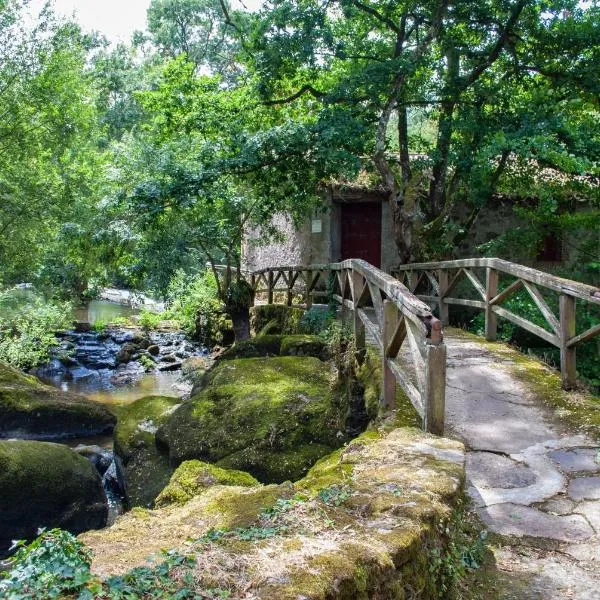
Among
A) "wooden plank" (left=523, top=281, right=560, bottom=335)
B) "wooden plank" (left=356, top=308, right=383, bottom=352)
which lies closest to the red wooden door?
"wooden plank" (left=356, top=308, right=383, bottom=352)

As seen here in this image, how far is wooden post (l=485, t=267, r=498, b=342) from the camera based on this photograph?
26.6 feet

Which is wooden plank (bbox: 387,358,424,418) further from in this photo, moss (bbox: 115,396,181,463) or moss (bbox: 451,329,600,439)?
moss (bbox: 115,396,181,463)

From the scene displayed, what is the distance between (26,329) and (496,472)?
1435cm

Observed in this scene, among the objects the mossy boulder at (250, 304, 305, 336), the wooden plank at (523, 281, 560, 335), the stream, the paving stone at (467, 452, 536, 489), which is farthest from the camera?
the stream

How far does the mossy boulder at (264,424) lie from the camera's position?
609 centimetres

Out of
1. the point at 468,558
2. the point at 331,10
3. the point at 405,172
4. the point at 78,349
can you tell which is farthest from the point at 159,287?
the point at 468,558

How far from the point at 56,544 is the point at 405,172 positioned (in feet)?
36.8

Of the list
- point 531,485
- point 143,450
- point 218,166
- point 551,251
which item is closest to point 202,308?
point 218,166

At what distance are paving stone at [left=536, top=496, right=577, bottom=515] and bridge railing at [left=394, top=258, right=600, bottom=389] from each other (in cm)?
200

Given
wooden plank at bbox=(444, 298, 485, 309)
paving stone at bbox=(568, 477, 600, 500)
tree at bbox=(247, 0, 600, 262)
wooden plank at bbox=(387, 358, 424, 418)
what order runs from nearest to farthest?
paving stone at bbox=(568, 477, 600, 500)
wooden plank at bbox=(387, 358, 424, 418)
wooden plank at bbox=(444, 298, 485, 309)
tree at bbox=(247, 0, 600, 262)

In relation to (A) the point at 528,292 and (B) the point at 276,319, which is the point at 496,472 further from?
(B) the point at 276,319

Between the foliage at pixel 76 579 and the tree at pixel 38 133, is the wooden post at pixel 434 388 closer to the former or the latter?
the foliage at pixel 76 579

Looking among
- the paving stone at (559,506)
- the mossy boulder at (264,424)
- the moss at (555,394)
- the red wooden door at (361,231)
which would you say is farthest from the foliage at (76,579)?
the red wooden door at (361,231)

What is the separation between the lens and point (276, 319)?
14172 mm
